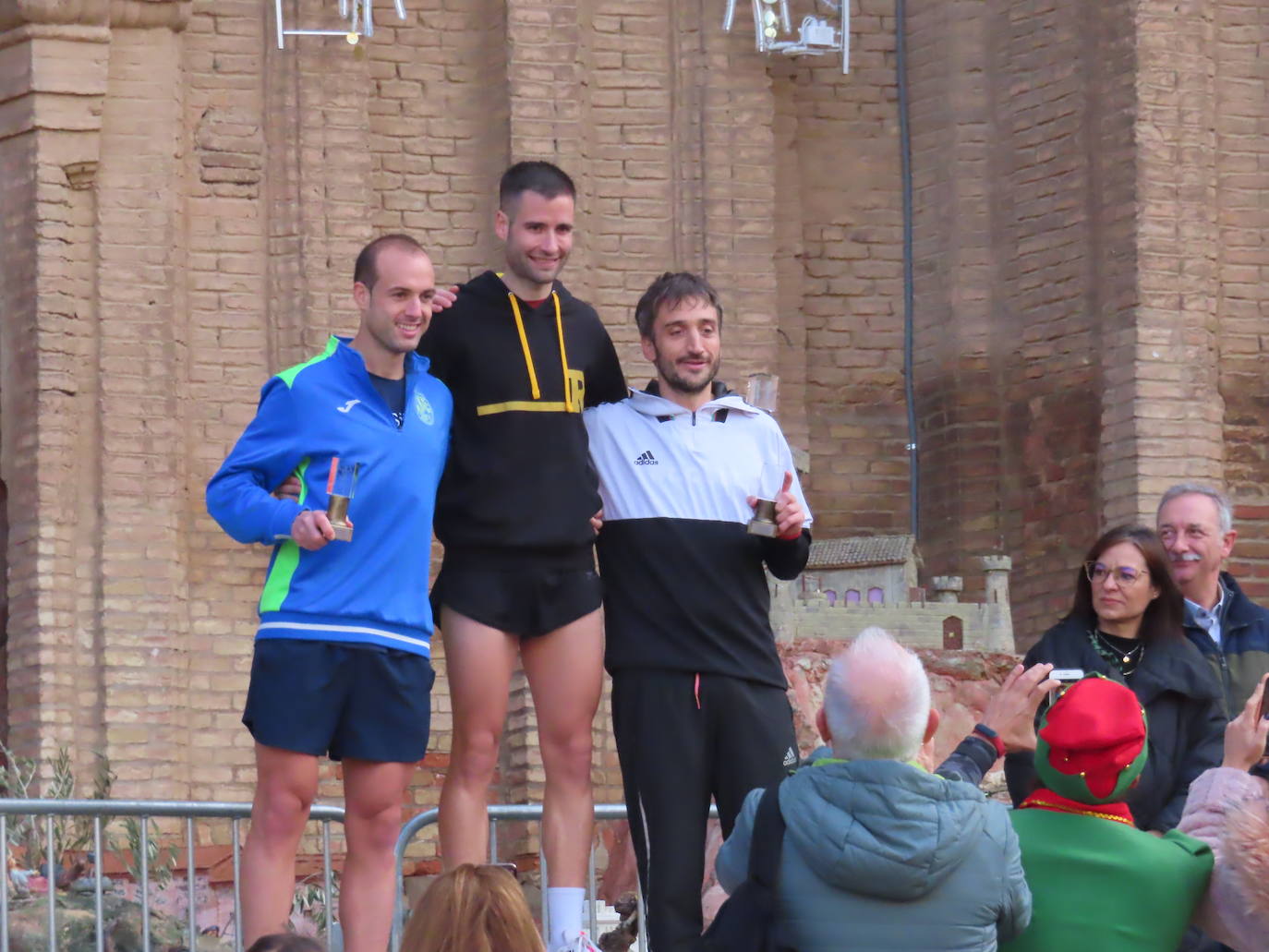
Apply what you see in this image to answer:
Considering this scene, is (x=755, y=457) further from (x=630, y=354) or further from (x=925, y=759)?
(x=630, y=354)

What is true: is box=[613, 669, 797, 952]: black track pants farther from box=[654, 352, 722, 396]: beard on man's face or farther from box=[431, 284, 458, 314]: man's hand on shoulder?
box=[431, 284, 458, 314]: man's hand on shoulder

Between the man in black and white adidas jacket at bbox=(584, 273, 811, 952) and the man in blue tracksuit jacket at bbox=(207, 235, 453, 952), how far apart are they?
0.54 metres

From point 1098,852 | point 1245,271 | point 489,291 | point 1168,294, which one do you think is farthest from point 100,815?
point 1245,271

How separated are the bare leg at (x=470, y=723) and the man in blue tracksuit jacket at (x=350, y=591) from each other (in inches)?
6.0

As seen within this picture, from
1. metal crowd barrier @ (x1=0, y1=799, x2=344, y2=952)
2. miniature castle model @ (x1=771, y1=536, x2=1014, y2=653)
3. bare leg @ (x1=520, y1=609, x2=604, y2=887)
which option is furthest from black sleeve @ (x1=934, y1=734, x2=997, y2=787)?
miniature castle model @ (x1=771, y1=536, x2=1014, y2=653)

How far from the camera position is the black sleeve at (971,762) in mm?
5250

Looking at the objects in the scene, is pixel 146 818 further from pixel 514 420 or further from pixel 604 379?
pixel 604 379

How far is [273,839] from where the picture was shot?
599 cm

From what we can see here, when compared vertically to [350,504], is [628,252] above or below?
above

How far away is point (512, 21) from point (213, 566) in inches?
135

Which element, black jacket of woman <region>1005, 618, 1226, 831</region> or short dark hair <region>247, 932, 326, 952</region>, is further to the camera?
black jacket of woman <region>1005, 618, 1226, 831</region>

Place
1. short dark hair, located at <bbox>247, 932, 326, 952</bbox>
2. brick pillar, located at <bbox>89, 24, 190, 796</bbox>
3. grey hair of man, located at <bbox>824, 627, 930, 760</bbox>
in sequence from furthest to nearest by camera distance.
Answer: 1. brick pillar, located at <bbox>89, 24, 190, 796</bbox>
2. grey hair of man, located at <bbox>824, 627, 930, 760</bbox>
3. short dark hair, located at <bbox>247, 932, 326, 952</bbox>

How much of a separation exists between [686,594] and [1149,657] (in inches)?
51.1

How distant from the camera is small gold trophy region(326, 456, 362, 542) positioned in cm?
584
